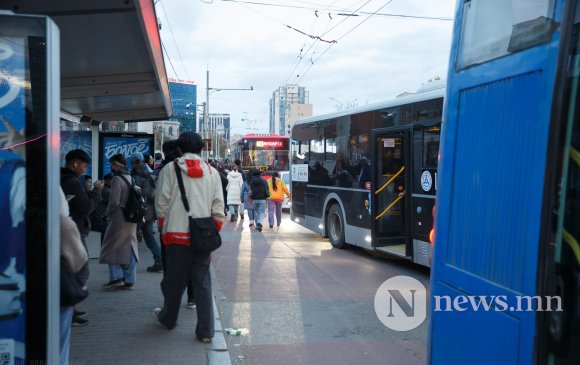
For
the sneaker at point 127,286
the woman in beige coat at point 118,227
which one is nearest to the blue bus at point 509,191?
the woman in beige coat at point 118,227

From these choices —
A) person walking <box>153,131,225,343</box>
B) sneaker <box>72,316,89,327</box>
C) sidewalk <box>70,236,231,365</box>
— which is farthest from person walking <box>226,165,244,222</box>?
person walking <box>153,131,225,343</box>

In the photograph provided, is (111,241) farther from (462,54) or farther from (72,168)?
(462,54)

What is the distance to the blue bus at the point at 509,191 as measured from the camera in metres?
2.00

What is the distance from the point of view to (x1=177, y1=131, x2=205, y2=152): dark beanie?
5.05 m

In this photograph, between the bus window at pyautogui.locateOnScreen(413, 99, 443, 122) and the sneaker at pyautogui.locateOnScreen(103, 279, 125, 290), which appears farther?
the bus window at pyautogui.locateOnScreen(413, 99, 443, 122)

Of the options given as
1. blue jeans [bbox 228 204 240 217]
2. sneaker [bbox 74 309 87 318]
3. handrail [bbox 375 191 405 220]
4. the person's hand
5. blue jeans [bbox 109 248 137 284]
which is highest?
the person's hand

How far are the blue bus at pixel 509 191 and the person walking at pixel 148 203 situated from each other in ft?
18.0

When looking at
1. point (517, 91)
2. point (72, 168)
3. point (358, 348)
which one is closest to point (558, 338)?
point (517, 91)

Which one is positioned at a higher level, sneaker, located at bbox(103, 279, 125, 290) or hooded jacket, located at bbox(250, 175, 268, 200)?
hooded jacket, located at bbox(250, 175, 268, 200)

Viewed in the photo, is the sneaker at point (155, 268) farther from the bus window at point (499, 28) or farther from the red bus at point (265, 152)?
the red bus at point (265, 152)

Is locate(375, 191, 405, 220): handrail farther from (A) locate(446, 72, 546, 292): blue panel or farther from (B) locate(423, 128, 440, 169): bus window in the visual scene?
(A) locate(446, 72, 546, 292): blue panel

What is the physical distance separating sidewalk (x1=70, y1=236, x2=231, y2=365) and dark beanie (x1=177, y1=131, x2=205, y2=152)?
187 centimetres

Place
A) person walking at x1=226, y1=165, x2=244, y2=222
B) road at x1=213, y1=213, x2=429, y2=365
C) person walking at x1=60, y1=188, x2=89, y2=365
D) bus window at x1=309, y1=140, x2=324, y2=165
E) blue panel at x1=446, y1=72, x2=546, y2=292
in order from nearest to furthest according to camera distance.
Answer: blue panel at x1=446, y1=72, x2=546, y2=292 < person walking at x1=60, y1=188, x2=89, y2=365 < road at x1=213, y1=213, x2=429, y2=365 < bus window at x1=309, y1=140, x2=324, y2=165 < person walking at x1=226, y1=165, x2=244, y2=222

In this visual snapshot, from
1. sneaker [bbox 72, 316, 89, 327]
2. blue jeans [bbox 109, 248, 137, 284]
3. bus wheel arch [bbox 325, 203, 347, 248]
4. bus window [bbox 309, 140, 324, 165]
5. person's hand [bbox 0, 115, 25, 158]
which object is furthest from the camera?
bus window [bbox 309, 140, 324, 165]
